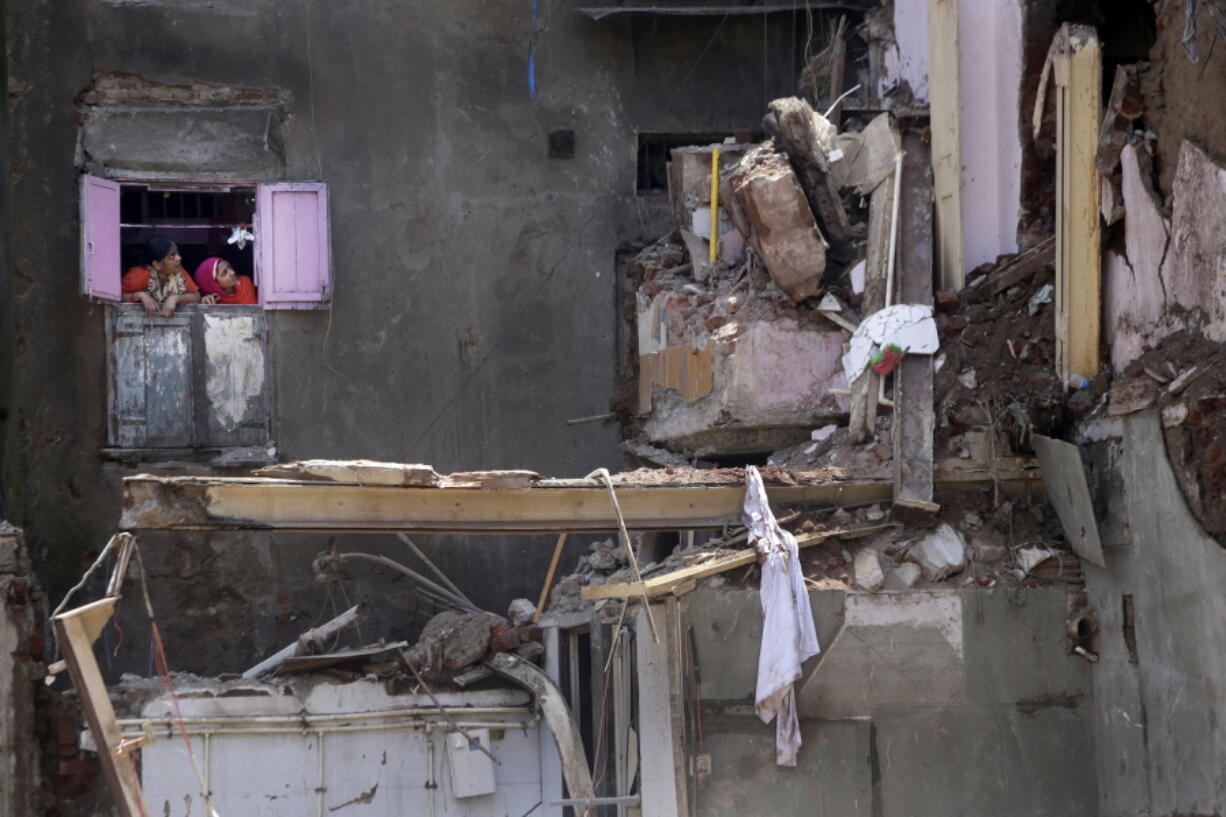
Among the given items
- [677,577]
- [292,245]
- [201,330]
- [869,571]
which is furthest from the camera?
[292,245]

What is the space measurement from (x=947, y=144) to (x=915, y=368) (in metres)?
1.74

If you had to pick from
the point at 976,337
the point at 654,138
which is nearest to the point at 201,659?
the point at 654,138

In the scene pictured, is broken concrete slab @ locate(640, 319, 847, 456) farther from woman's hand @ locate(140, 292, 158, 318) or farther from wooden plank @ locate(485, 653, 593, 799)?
woman's hand @ locate(140, 292, 158, 318)

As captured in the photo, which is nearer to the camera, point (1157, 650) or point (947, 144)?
point (1157, 650)

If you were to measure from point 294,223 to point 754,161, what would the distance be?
4.45 metres

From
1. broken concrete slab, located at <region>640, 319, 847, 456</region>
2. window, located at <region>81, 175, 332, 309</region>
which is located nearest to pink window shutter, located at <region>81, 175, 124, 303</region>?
window, located at <region>81, 175, 332, 309</region>

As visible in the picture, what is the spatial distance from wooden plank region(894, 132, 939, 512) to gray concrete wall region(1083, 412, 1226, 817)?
1144mm

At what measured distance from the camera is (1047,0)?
10680 mm

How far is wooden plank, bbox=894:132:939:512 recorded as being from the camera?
1002 centimetres

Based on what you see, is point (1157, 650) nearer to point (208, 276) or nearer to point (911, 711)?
point (911, 711)

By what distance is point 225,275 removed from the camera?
14109 millimetres

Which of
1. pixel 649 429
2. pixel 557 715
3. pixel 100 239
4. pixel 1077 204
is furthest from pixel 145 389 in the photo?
pixel 1077 204

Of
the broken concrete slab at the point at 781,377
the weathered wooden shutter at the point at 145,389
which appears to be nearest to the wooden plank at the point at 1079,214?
the broken concrete slab at the point at 781,377

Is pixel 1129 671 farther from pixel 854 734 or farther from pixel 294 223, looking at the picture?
pixel 294 223
